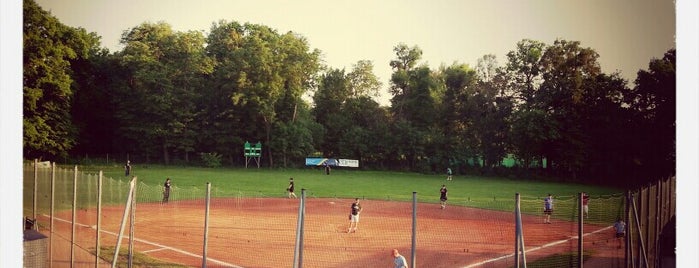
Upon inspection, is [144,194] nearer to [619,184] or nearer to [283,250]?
[283,250]

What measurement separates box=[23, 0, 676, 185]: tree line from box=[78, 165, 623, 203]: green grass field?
8.35ft

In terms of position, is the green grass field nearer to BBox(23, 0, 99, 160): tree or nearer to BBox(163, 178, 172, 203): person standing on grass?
BBox(23, 0, 99, 160): tree

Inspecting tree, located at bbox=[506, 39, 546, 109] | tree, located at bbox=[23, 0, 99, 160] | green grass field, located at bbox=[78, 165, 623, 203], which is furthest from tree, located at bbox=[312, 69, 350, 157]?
tree, located at bbox=[23, 0, 99, 160]

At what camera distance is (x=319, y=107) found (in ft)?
158

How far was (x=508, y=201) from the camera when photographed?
2394 cm

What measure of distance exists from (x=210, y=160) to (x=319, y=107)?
42.1 ft

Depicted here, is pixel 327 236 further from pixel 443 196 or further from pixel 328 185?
pixel 328 185

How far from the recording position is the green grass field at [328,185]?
2606cm

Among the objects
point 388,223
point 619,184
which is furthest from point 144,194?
point 619,184

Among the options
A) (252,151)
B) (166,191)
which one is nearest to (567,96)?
(252,151)

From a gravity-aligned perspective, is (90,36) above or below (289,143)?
above

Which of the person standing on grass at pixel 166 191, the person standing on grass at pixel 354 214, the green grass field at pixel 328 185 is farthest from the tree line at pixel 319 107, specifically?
the person standing on grass at pixel 354 214

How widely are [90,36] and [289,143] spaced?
58.6 ft

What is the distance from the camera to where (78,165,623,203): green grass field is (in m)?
26.1
